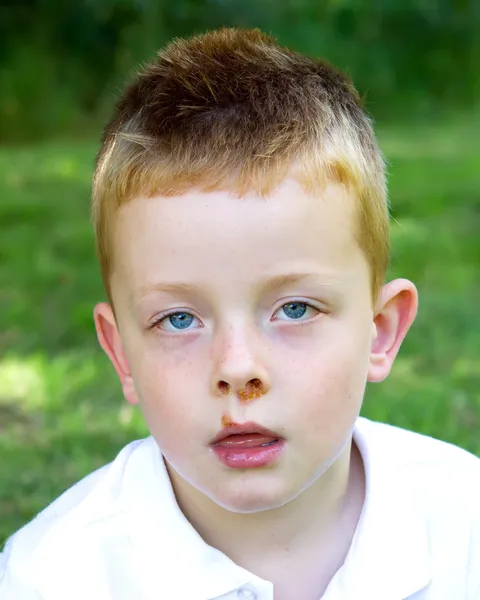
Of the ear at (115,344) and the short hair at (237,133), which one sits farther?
the ear at (115,344)

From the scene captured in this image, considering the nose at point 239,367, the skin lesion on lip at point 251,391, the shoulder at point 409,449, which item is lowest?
the shoulder at point 409,449

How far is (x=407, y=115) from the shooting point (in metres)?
12.7

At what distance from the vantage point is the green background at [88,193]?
355 cm

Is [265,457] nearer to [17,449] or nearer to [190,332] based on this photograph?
[190,332]

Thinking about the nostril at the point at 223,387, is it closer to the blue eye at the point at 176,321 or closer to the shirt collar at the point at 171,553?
the blue eye at the point at 176,321

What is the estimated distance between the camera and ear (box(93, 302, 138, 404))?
206cm

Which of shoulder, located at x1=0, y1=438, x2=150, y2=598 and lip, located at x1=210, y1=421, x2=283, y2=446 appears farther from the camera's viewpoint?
shoulder, located at x1=0, y1=438, x2=150, y2=598

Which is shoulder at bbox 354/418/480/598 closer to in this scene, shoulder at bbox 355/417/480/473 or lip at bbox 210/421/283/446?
shoulder at bbox 355/417/480/473

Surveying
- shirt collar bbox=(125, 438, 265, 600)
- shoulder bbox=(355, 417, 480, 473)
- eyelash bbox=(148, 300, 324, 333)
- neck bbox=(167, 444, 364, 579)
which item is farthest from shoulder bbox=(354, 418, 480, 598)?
eyelash bbox=(148, 300, 324, 333)

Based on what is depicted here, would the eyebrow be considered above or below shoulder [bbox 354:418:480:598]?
above

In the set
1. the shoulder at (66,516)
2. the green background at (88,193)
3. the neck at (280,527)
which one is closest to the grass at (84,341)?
the green background at (88,193)

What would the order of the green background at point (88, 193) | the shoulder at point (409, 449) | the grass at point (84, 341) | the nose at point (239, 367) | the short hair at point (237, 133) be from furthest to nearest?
the green background at point (88, 193), the grass at point (84, 341), the shoulder at point (409, 449), the short hair at point (237, 133), the nose at point (239, 367)

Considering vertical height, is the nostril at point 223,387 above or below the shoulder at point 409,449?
above

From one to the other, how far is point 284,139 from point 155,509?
2.44 ft
